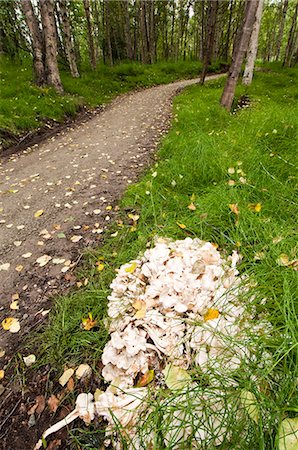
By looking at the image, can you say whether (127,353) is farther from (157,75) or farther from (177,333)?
(157,75)

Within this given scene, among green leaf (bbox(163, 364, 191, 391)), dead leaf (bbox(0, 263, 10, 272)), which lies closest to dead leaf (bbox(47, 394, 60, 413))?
green leaf (bbox(163, 364, 191, 391))

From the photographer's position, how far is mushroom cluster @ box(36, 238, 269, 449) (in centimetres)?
129

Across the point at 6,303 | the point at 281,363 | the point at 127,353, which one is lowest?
the point at 6,303

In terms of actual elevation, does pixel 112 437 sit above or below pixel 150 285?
below

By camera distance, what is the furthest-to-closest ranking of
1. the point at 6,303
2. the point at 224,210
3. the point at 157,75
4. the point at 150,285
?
the point at 157,75 → the point at 224,210 → the point at 6,303 → the point at 150,285

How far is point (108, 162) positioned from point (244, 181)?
2.89 meters

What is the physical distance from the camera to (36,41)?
798 centimetres

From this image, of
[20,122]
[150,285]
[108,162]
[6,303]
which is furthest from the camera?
[20,122]

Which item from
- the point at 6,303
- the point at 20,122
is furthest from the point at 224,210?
the point at 20,122

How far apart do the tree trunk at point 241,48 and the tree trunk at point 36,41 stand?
19.9ft

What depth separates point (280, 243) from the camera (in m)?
1.92

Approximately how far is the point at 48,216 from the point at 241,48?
5.40 m

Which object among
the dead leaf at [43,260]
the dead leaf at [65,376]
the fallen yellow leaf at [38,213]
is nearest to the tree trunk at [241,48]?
the fallen yellow leaf at [38,213]

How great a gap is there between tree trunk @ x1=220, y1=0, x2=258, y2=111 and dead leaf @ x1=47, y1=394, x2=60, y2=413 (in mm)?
6649
